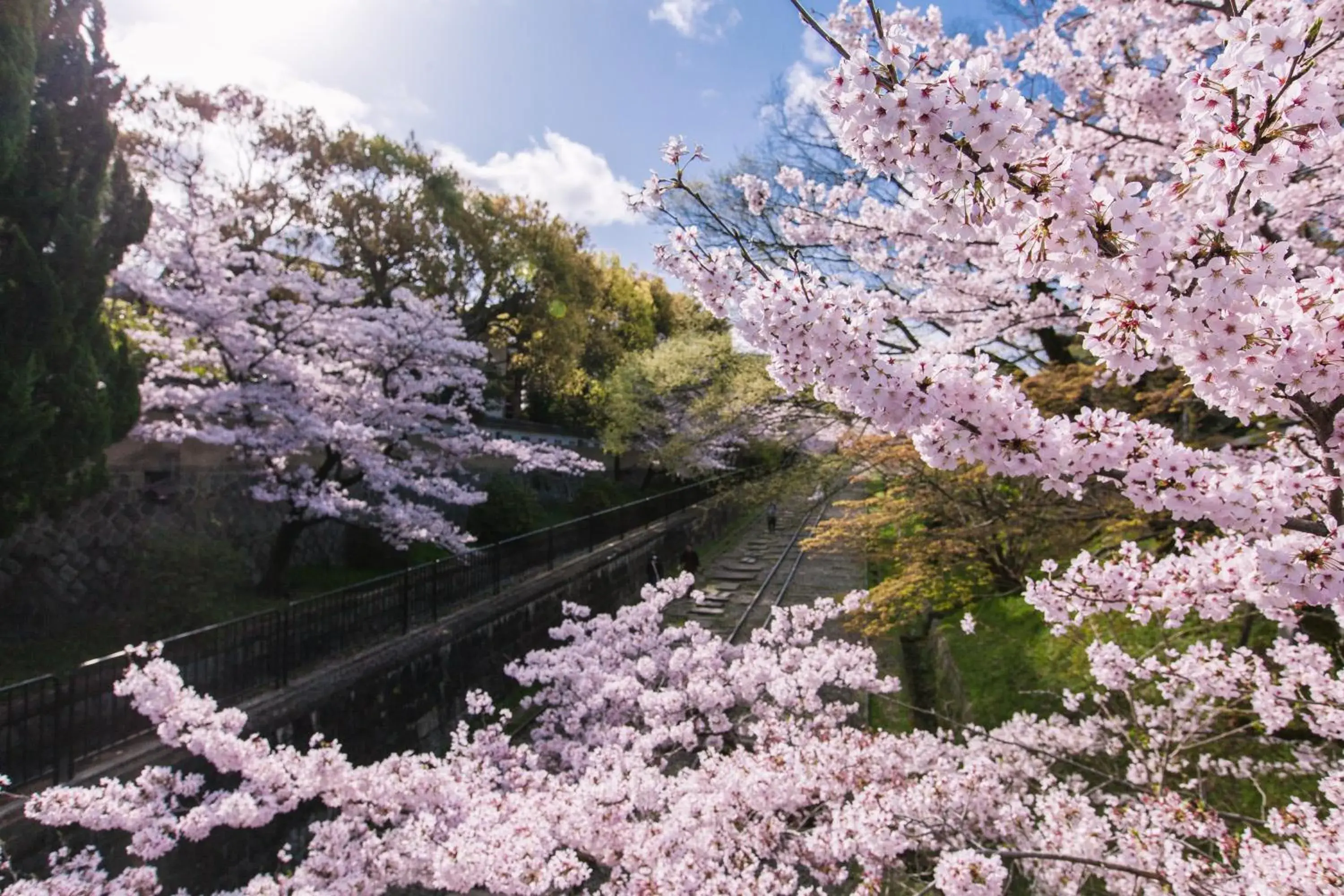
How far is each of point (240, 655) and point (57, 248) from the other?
15.8 feet

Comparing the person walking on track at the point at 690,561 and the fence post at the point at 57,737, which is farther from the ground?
the fence post at the point at 57,737

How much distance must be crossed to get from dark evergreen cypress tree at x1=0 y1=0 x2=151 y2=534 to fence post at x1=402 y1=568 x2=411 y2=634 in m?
3.69

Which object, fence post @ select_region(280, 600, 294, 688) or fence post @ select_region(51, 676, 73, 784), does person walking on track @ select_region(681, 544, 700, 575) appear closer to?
fence post @ select_region(280, 600, 294, 688)

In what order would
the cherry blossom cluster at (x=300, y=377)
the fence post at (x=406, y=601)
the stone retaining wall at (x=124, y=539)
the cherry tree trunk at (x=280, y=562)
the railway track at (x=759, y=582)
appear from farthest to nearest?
the railway track at (x=759, y=582) < the cherry tree trunk at (x=280, y=562) < the cherry blossom cluster at (x=300, y=377) < the fence post at (x=406, y=601) < the stone retaining wall at (x=124, y=539)

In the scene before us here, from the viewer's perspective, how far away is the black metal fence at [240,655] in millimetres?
5375

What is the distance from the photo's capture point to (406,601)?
9.92 meters

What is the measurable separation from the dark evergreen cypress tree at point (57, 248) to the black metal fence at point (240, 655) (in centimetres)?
244

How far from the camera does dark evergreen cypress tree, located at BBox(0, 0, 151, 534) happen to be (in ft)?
22.7

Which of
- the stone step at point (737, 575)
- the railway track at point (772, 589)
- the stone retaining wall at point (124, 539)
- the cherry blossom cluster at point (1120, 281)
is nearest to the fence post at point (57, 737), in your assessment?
the stone retaining wall at point (124, 539)

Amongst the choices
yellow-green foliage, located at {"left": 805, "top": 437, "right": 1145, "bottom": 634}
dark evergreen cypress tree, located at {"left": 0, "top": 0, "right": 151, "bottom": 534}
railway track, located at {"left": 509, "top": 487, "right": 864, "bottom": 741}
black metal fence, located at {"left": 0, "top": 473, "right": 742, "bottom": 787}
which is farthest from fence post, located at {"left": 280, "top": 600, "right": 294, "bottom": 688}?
yellow-green foliage, located at {"left": 805, "top": 437, "right": 1145, "bottom": 634}

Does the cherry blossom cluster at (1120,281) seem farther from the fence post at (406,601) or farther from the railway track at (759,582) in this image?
the railway track at (759,582)

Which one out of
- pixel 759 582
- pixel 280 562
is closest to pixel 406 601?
pixel 280 562

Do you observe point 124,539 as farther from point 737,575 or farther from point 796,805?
point 737,575

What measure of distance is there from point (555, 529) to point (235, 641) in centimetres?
818
